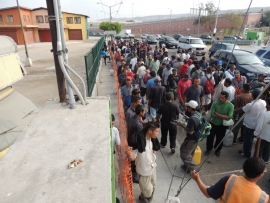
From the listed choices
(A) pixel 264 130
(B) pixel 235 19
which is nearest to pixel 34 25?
(A) pixel 264 130

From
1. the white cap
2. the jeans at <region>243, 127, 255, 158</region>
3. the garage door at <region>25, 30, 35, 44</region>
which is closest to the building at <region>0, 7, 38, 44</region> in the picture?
the garage door at <region>25, 30, 35, 44</region>

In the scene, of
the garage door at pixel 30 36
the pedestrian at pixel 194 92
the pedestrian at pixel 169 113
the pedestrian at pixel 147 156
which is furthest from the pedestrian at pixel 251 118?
the garage door at pixel 30 36

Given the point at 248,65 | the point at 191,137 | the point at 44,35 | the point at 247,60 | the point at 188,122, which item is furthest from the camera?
the point at 44,35

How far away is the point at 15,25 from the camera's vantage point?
3731cm

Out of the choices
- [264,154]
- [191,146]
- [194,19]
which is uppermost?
[194,19]

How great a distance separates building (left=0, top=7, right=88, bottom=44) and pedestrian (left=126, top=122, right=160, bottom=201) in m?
42.0

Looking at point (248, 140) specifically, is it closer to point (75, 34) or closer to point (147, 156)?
point (147, 156)

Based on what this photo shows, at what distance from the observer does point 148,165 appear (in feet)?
11.5

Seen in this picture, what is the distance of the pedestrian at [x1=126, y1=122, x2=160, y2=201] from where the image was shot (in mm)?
3346

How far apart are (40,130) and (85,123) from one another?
587 mm

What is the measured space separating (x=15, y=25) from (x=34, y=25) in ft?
16.5

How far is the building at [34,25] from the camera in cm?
3816

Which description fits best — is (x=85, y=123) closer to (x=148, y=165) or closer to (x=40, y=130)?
(x=40, y=130)

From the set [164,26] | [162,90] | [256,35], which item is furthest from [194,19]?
[162,90]
